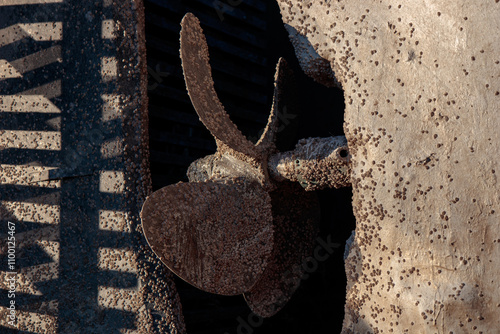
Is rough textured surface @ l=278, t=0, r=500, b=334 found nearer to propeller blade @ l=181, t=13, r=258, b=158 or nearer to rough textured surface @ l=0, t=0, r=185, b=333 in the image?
propeller blade @ l=181, t=13, r=258, b=158

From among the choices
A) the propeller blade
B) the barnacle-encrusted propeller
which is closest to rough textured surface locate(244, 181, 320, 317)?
the barnacle-encrusted propeller

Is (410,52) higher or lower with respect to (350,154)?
higher

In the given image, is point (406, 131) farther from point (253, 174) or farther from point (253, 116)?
point (253, 116)

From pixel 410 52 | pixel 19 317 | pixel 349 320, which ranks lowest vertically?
pixel 19 317

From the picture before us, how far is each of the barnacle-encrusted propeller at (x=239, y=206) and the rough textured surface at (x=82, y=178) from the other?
69cm

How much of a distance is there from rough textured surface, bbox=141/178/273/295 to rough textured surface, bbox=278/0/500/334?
0.74m

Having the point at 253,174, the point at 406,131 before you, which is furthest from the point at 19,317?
the point at 406,131

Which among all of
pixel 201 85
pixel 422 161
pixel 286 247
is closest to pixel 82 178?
pixel 201 85

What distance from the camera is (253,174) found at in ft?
13.1

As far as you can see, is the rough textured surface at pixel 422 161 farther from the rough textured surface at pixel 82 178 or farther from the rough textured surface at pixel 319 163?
the rough textured surface at pixel 82 178

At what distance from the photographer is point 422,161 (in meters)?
2.96

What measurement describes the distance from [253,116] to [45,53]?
1.99m

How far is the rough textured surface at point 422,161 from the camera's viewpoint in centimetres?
282

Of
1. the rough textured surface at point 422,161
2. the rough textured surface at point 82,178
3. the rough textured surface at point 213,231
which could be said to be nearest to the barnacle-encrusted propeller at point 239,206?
the rough textured surface at point 213,231
